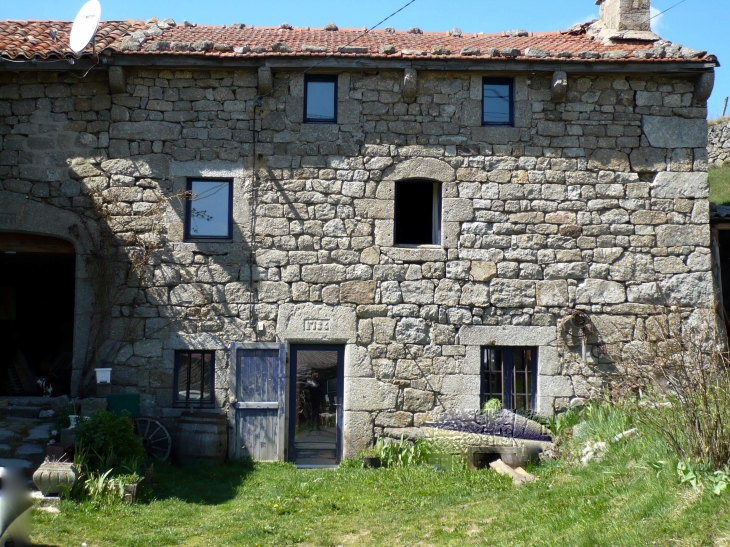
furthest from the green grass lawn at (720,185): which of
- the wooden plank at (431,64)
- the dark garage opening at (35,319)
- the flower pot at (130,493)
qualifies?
the flower pot at (130,493)

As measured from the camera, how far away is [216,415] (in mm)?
9727

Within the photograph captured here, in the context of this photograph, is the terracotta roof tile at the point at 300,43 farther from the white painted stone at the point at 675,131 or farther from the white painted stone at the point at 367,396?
the white painted stone at the point at 367,396

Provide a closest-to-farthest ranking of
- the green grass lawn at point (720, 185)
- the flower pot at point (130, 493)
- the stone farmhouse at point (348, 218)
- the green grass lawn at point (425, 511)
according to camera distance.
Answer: the green grass lawn at point (425, 511) → the flower pot at point (130, 493) → the stone farmhouse at point (348, 218) → the green grass lawn at point (720, 185)

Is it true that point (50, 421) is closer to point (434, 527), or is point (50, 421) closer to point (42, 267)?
point (42, 267)

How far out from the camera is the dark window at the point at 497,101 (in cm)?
1059

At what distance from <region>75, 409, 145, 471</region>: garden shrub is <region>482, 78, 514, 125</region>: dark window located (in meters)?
6.28

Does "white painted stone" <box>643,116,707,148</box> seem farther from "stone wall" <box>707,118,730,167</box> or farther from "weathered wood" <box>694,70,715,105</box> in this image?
"stone wall" <box>707,118,730,167</box>

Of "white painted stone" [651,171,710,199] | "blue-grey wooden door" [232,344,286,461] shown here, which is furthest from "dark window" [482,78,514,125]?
"blue-grey wooden door" [232,344,286,461]

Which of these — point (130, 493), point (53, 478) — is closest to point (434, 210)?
point (130, 493)

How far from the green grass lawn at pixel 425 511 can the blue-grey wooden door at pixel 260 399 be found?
999mm

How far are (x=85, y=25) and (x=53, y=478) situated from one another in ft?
19.3

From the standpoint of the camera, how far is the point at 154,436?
9.63m

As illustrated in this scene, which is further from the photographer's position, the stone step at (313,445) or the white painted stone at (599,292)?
the white painted stone at (599,292)

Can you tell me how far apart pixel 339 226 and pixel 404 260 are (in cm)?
100
